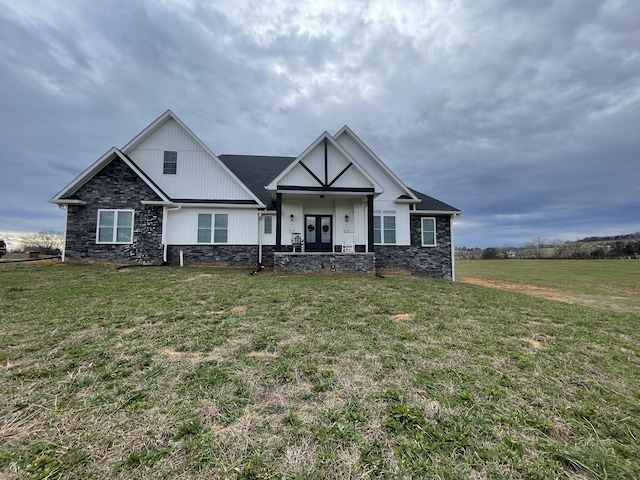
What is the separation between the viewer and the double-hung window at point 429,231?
51.3 feet

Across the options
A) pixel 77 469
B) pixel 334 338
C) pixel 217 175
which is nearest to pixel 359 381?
pixel 334 338

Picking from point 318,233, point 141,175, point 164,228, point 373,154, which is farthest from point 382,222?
point 141,175

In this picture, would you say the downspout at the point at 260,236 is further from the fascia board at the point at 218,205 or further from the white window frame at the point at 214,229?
the white window frame at the point at 214,229

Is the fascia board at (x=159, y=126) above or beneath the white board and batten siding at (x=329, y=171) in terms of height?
above

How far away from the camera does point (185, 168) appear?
14461 mm

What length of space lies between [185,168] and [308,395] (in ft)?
47.0

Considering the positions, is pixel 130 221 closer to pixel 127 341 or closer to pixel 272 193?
pixel 272 193

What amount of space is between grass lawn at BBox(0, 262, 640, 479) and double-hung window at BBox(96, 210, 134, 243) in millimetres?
7331

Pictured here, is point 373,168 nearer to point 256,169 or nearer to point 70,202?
point 256,169

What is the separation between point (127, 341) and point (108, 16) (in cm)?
1391

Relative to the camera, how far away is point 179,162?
14.5m

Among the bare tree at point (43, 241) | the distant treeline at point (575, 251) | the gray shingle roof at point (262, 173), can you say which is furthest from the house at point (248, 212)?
the distant treeline at point (575, 251)

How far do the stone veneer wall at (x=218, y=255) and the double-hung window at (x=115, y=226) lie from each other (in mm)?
1982

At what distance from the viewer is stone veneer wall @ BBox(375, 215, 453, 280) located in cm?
1495
